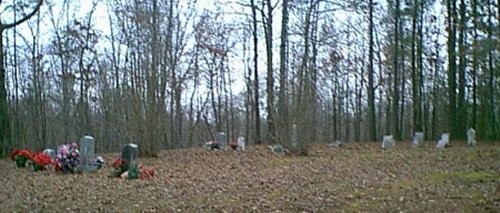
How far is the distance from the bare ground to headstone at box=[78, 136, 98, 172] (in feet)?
1.22

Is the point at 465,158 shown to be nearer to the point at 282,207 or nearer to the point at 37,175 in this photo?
the point at 282,207

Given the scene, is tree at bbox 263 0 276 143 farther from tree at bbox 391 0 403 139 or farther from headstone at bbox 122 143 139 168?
headstone at bbox 122 143 139 168

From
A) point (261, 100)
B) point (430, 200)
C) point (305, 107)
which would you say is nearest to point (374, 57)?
point (261, 100)

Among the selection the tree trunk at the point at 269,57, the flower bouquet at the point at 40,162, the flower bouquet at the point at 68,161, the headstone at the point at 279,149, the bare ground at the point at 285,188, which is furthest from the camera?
the tree trunk at the point at 269,57

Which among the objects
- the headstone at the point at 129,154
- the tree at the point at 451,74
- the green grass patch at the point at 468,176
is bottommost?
the green grass patch at the point at 468,176

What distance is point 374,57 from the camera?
3122cm

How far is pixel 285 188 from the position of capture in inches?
401

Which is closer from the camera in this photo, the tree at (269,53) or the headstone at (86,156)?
the headstone at (86,156)

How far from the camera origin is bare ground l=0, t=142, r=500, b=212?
27.4ft

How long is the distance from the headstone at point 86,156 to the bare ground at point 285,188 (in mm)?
370

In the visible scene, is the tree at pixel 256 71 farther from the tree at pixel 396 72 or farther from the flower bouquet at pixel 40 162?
the flower bouquet at pixel 40 162

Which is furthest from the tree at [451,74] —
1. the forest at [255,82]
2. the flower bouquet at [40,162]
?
the flower bouquet at [40,162]

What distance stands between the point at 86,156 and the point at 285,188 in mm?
6451

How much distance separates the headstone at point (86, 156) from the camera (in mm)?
14664
